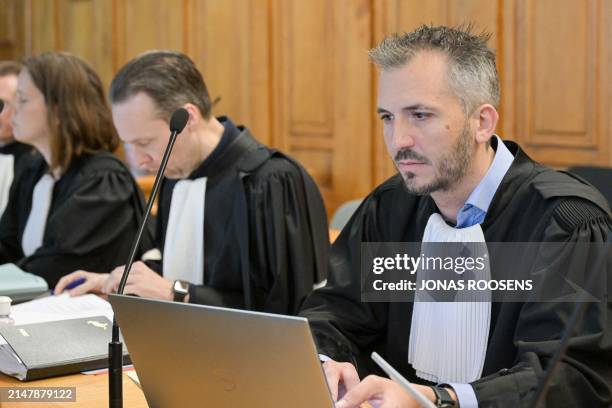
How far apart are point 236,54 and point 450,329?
12.3 feet

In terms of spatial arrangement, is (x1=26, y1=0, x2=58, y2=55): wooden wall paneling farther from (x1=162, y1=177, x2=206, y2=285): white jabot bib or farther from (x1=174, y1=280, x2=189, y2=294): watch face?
(x1=174, y1=280, x2=189, y2=294): watch face

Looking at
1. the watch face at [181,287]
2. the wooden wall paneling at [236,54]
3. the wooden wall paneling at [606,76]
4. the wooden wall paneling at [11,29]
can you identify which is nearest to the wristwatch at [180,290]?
the watch face at [181,287]

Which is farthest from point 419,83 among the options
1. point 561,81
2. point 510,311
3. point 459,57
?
point 561,81

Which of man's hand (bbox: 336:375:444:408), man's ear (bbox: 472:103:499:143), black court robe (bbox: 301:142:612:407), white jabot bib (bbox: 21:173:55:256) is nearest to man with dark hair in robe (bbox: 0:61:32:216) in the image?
white jabot bib (bbox: 21:173:55:256)

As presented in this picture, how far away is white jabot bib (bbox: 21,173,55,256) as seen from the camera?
12.0 ft

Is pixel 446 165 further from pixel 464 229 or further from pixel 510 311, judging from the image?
pixel 510 311

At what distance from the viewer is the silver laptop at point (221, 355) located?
4.79ft

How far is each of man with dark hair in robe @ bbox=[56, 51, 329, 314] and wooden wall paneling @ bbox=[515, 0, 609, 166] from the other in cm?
137

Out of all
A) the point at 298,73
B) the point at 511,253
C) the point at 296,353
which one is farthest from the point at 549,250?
the point at 298,73

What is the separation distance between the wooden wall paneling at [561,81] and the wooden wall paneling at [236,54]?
5.78ft

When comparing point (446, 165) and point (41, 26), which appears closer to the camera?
point (446, 165)

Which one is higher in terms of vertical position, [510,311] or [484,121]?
[484,121]

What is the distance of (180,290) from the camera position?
279 centimetres

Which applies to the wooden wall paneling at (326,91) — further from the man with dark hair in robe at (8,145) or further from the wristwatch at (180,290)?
the wristwatch at (180,290)
